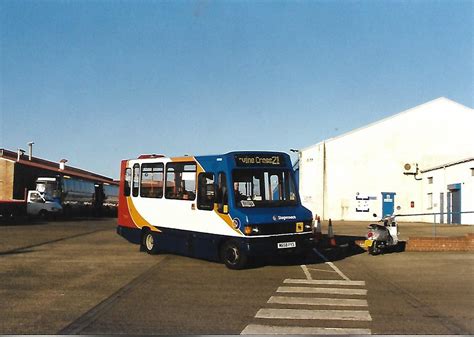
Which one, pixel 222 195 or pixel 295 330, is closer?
pixel 295 330

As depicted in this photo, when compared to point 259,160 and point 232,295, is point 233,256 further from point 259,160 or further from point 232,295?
point 232,295

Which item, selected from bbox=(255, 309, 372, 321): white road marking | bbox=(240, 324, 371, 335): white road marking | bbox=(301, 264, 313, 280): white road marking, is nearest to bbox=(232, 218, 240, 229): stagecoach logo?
bbox=(301, 264, 313, 280): white road marking

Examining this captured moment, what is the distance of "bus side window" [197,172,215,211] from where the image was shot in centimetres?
1352

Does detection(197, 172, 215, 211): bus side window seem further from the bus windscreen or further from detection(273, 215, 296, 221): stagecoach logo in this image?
detection(273, 215, 296, 221): stagecoach logo

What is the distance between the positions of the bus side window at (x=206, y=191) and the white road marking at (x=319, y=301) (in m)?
4.62

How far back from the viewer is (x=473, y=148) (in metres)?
41.2

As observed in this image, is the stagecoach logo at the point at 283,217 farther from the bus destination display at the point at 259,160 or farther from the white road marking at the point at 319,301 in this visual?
the white road marking at the point at 319,301

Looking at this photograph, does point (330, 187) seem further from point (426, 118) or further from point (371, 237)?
point (371, 237)

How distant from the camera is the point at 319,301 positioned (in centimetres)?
903

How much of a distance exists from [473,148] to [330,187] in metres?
11.2

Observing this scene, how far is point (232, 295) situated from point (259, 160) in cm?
496

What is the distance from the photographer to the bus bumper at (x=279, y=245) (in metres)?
12.4

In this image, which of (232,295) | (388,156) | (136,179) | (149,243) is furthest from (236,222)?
(388,156)

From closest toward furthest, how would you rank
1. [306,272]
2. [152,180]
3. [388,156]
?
1. [306,272]
2. [152,180]
3. [388,156]
